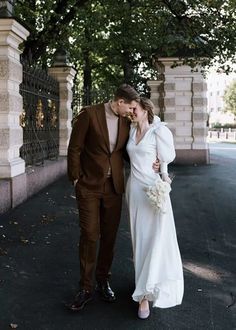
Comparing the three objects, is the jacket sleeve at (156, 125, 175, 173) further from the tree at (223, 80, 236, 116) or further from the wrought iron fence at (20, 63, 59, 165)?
the tree at (223, 80, 236, 116)

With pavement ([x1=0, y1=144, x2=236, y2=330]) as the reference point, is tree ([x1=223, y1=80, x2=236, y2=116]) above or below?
above

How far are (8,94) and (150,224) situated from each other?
5550 mm

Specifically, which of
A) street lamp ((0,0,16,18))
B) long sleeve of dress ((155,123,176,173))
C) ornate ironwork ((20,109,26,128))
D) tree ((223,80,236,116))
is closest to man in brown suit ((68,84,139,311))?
long sleeve of dress ((155,123,176,173))

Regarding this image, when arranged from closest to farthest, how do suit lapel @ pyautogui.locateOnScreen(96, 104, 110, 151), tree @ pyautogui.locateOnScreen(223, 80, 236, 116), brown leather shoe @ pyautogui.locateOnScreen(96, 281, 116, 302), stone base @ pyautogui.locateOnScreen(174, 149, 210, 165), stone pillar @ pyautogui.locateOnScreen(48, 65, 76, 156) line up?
1. suit lapel @ pyautogui.locateOnScreen(96, 104, 110, 151)
2. brown leather shoe @ pyautogui.locateOnScreen(96, 281, 116, 302)
3. stone pillar @ pyautogui.locateOnScreen(48, 65, 76, 156)
4. stone base @ pyautogui.locateOnScreen(174, 149, 210, 165)
5. tree @ pyautogui.locateOnScreen(223, 80, 236, 116)

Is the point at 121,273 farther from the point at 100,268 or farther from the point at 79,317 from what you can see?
the point at 79,317

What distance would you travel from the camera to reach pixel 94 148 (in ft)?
14.5

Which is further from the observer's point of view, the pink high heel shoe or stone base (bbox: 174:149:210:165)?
stone base (bbox: 174:149:210:165)

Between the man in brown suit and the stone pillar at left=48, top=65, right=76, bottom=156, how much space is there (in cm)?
1058

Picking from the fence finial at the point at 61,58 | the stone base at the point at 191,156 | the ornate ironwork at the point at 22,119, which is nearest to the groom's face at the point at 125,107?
the ornate ironwork at the point at 22,119

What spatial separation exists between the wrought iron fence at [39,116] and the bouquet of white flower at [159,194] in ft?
20.7

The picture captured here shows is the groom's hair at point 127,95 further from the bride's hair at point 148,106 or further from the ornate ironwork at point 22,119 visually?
the ornate ironwork at point 22,119

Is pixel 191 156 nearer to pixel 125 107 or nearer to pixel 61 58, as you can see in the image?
pixel 61 58

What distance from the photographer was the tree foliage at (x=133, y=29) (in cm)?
1179

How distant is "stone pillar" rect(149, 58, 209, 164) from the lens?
1909cm
